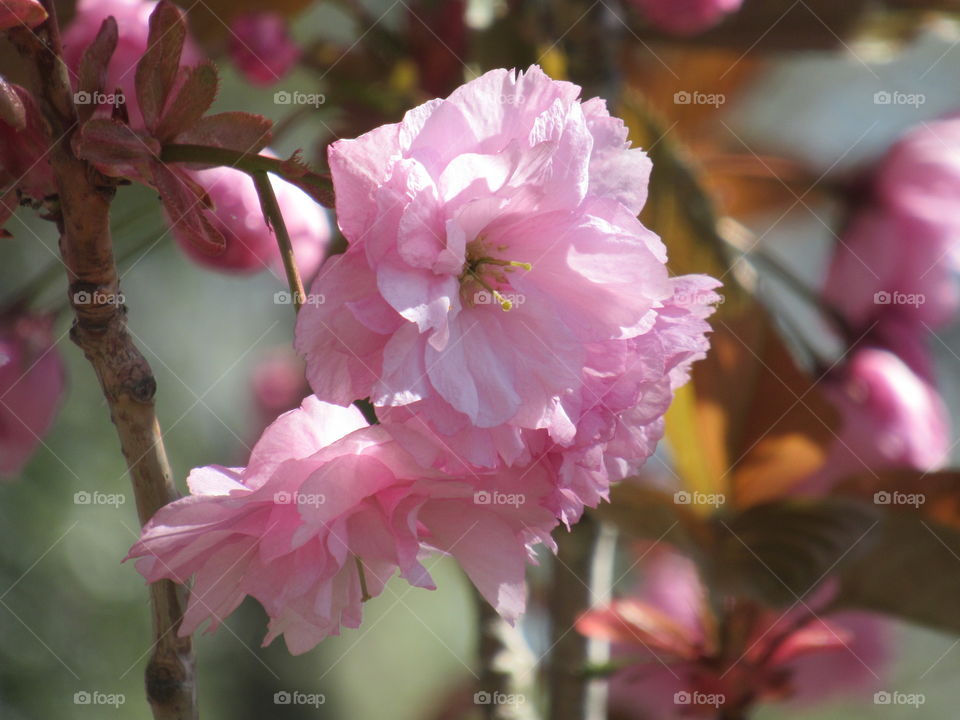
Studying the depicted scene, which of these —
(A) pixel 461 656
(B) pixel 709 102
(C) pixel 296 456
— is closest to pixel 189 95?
(C) pixel 296 456

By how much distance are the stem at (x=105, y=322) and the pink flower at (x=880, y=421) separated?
529 mm

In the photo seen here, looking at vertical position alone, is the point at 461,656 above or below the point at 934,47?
below

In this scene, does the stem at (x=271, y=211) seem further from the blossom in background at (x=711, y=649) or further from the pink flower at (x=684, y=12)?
the pink flower at (x=684, y=12)

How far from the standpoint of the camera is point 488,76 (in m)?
0.36

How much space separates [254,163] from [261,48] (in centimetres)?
45

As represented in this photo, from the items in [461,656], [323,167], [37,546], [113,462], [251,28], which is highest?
[251,28]

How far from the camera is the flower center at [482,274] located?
0.40m

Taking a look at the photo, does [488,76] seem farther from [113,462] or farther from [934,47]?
[934,47]

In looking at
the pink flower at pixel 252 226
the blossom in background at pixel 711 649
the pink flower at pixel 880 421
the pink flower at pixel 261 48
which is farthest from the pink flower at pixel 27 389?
the pink flower at pixel 880 421

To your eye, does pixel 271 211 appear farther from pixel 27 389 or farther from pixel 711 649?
pixel 711 649

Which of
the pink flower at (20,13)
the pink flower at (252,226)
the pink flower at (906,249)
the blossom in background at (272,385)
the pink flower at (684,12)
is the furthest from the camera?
the blossom in background at (272,385)

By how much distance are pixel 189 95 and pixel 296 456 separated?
0.45 ft

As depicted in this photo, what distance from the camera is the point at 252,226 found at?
52cm

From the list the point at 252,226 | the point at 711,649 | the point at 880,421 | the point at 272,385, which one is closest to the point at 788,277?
the point at 880,421
